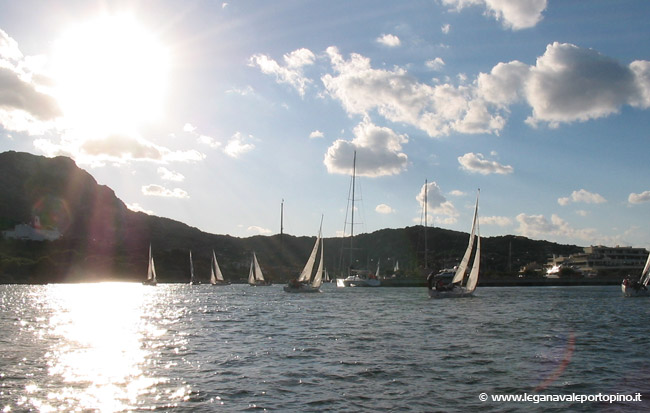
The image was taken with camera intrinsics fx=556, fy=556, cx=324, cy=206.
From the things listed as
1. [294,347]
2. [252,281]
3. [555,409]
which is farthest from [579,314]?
[252,281]

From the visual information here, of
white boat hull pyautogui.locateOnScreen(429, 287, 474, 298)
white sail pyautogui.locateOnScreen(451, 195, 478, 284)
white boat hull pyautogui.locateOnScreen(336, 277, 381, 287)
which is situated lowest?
white boat hull pyautogui.locateOnScreen(336, 277, 381, 287)

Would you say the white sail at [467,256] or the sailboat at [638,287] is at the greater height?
the white sail at [467,256]

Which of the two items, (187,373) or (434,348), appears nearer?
(187,373)

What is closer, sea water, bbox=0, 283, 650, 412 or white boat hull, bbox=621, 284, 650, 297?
sea water, bbox=0, 283, 650, 412

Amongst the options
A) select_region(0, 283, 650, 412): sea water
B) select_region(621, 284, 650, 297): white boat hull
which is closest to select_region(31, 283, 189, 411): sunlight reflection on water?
select_region(0, 283, 650, 412): sea water

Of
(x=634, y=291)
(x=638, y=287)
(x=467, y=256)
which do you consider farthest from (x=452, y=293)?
(x=638, y=287)

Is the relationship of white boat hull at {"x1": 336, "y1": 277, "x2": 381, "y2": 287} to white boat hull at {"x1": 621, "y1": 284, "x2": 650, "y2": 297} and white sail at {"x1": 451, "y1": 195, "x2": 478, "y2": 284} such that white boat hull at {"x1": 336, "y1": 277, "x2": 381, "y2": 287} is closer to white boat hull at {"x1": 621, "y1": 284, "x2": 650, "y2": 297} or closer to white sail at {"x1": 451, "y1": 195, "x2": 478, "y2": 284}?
white sail at {"x1": 451, "y1": 195, "x2": 478, "y2": 284}

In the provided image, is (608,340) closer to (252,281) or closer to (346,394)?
(346,394)

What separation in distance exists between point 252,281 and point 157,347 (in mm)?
124199

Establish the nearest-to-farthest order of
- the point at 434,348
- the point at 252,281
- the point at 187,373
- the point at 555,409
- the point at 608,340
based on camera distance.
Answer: the point at 555,409
the point at 187,373
the point at 434,348
the point at 608,340
the point at 252,281

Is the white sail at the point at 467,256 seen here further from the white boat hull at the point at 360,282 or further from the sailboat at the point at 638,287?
the white boat hull at the point at 360,282

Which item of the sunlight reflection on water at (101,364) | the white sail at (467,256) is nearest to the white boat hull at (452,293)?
the white sail at (467,256)

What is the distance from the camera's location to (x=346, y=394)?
57.4ft

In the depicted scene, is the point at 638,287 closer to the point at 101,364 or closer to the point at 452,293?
the point at 452,293
